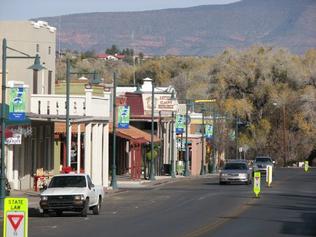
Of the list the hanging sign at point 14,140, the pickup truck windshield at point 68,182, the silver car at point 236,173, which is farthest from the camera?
the silver car at point 236,173

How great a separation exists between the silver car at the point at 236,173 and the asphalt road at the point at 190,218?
1440 cm

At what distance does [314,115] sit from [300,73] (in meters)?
6.25

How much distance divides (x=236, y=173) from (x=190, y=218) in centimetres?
3248

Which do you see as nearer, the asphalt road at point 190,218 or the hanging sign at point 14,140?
the asphalt road at point 190,218

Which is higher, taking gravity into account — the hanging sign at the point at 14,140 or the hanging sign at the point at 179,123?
the hanging sign at the point at 179,123

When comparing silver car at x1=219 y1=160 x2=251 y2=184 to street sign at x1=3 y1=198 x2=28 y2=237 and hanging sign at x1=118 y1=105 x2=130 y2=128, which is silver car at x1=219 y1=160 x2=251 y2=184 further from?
street sign at x1=3 y1=198 x2=28 y2=237

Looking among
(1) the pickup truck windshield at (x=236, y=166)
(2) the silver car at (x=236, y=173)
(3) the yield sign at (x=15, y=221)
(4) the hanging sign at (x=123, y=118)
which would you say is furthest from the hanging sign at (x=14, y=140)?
(2) the silver car at (x=236, y=173)

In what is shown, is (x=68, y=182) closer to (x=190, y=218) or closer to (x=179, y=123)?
(x=190, y=218)

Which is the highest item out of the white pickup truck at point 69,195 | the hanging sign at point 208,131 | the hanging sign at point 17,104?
the hanging sign at point 208,131

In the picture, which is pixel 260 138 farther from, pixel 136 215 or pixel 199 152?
pixel 136 215

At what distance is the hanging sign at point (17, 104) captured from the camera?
127 ft

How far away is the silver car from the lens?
64.6 m

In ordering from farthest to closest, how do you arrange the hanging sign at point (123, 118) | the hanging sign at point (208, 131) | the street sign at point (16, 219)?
the hanging sign at point (208, 131)
the hanging sign at point (123, 118)
the street sign at point (16, 219)

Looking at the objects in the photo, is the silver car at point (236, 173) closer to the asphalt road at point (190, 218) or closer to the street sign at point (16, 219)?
the asphalt road at point (190, 218)
